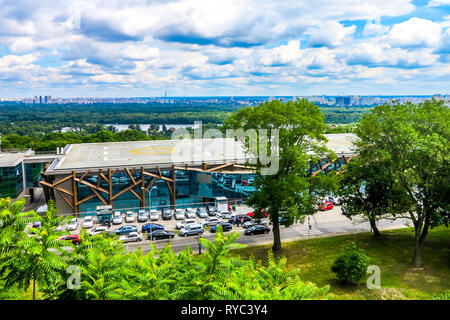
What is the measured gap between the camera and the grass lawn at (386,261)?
79.5ft

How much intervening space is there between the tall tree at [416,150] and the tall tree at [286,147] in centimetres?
452

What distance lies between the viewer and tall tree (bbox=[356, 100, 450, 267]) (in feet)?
84.2

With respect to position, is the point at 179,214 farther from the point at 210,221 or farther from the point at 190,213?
the point at 210,221

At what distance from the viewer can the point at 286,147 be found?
98.5 feet

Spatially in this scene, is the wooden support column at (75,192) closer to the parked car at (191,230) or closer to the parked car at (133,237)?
the parked car at (133,237)

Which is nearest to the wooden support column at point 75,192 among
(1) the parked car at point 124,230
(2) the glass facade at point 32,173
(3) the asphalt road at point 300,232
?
(1) the parked car at point 124,230

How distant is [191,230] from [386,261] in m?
19.3

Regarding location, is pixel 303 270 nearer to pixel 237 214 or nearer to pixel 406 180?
pixel 406 180

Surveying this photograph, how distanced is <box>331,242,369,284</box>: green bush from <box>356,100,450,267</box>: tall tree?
6.81 metres

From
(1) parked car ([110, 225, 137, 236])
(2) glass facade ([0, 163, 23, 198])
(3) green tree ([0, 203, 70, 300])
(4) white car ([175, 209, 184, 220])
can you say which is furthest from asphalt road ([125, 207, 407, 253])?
(2) glass facade ([0, 163, 23, 198])

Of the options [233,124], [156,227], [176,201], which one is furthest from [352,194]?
[176,201]

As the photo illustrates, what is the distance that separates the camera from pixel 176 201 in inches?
1994

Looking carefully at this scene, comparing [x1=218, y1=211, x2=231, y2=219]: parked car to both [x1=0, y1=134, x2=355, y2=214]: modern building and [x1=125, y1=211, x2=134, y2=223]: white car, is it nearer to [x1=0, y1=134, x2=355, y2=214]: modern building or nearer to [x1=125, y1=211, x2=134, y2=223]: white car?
[x1=0, y1=134, x2=355, y2=214]: modern building

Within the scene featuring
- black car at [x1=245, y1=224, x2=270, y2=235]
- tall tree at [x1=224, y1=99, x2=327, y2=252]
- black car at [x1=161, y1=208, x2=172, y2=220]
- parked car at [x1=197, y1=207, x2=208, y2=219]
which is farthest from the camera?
parked car at [x1=197, y1=207, x2=208, y2=219]
